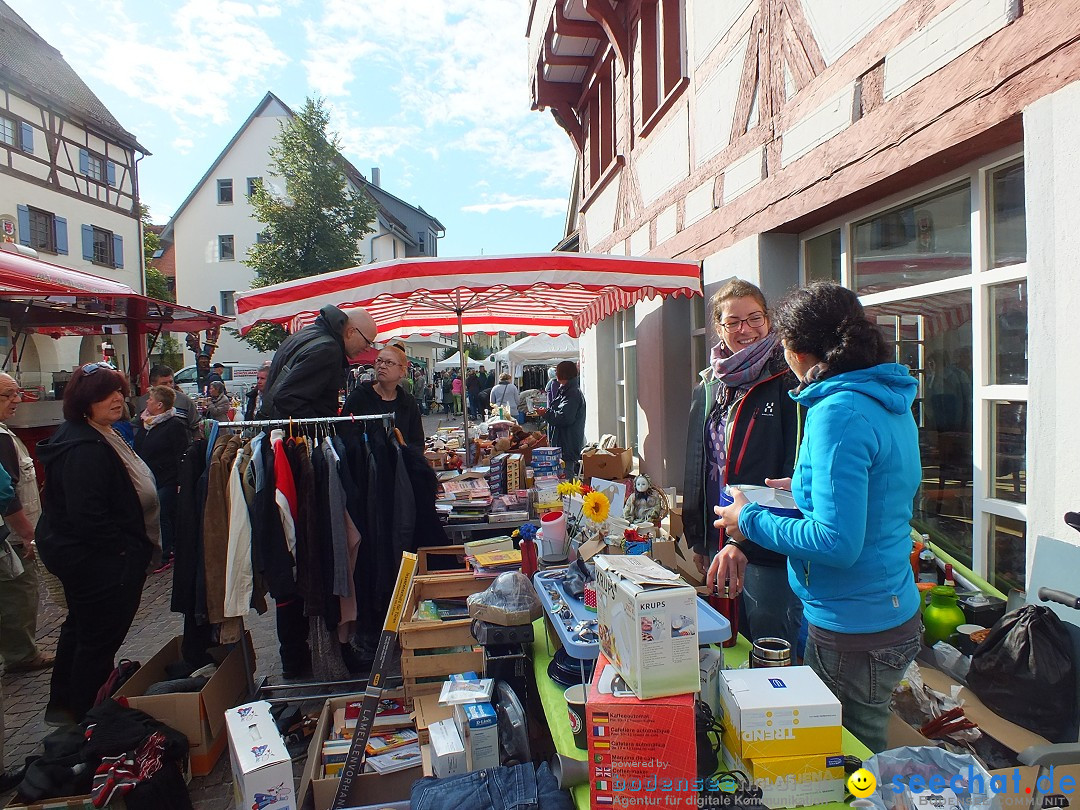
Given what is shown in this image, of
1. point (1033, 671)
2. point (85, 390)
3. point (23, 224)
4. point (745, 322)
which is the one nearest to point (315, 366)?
point (85, 390)

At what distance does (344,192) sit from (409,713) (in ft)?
82.1

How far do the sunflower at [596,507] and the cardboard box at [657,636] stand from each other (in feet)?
4.06

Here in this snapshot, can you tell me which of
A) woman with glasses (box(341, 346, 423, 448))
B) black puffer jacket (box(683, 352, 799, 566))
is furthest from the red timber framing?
woman with glasses (box(341, 346, 423, 448))

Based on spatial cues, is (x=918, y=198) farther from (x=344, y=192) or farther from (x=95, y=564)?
(x=344, y=192)

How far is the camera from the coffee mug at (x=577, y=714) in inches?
74.3

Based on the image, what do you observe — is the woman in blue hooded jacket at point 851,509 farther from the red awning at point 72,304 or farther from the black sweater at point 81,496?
the red awning at point 72,304

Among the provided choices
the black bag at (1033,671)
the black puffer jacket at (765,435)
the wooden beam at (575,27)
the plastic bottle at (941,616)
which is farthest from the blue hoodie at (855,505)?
the wooden beam at (575,27)

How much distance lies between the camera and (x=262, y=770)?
2326 mm

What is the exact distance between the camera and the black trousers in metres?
3.26

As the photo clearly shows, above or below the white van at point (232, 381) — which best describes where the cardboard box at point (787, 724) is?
below

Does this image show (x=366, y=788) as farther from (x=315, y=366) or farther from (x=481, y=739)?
(x=315, y=366)

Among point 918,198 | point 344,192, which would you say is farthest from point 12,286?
point 344,192

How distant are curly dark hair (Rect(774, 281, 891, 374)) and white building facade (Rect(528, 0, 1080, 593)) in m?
1.19

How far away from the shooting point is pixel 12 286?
6.20 metres
